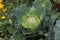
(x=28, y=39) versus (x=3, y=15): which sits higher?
(x=3, y=15)

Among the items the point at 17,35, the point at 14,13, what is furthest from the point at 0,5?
the point at 17,35

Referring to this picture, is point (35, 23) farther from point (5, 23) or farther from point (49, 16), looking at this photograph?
point (5, 23)

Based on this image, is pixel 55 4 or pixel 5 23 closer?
pixel 5 23

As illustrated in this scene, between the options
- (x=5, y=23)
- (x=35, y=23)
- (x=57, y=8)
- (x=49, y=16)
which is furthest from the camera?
(x=57, y=8)

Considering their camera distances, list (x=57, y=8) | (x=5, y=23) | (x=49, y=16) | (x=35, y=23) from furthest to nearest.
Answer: (x=57, y=8), (x=5, y=23), (x=49, y=16), (x=35, y=23)

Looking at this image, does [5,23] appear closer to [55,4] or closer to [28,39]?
[28,39]

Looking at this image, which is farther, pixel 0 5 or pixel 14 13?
pixel 0 5

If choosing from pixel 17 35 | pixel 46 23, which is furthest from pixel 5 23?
pixel 46 23

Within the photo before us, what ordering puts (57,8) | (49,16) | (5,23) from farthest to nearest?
(57,8) → (5,23) → (49,16)

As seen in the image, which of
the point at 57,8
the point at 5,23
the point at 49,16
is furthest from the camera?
the point at 57,8
